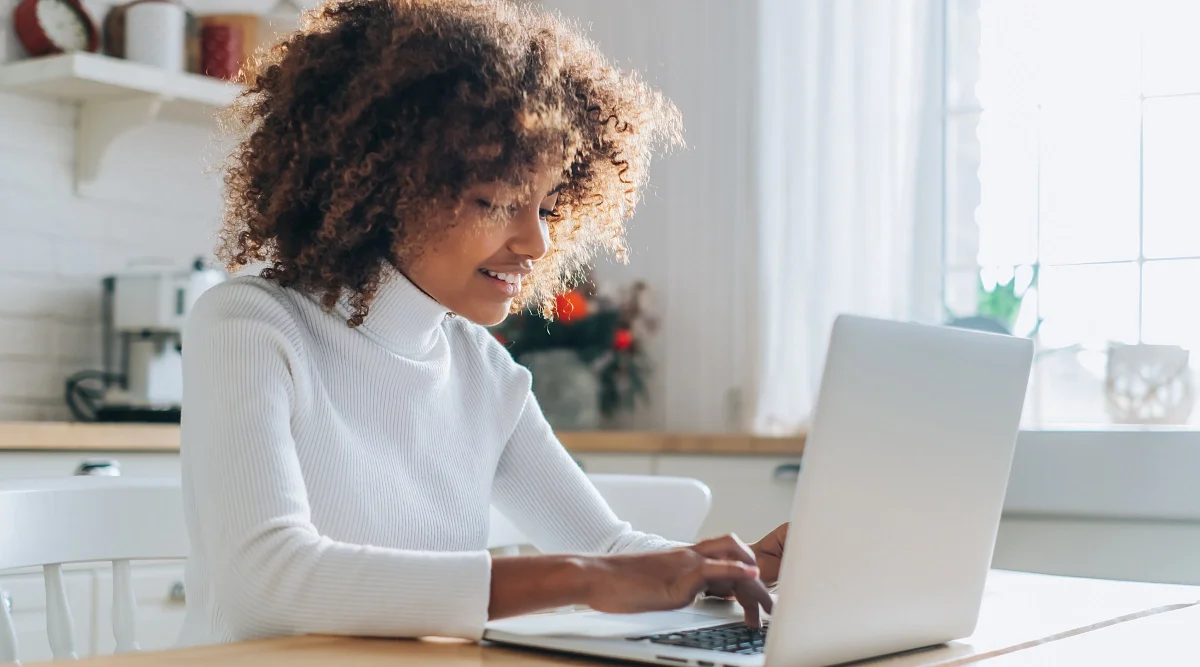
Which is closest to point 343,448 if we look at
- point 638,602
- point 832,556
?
point 638,602

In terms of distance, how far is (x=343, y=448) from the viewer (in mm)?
1101

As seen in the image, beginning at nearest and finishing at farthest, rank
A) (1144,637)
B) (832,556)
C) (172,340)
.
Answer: (832,556) → (1144,637) → (172,340)

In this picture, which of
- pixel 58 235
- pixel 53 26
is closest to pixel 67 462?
pixel 58 235

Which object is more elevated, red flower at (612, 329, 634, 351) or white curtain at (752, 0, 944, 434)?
white curtain at (752, 0, 944, 434)

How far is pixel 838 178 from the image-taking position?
301 centimetres

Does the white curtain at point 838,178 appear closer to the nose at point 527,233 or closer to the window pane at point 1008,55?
the window pane at point 1008,55

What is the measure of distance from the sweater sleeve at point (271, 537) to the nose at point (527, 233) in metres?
0.25

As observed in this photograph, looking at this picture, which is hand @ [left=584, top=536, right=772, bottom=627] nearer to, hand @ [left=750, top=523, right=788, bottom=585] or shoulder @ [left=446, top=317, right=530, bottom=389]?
hand @ [left=750, top=523, right=788, bottom=585]

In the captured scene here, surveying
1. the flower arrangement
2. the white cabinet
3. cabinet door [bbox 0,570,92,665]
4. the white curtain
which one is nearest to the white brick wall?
the white cabinet

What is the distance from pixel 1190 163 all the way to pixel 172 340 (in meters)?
2.21

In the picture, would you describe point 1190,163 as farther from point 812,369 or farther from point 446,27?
point 446,27

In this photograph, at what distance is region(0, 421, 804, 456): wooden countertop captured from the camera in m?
2.17

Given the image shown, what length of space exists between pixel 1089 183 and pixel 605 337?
117cm

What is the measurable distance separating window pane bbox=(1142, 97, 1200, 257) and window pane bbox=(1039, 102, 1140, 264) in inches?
1.0
